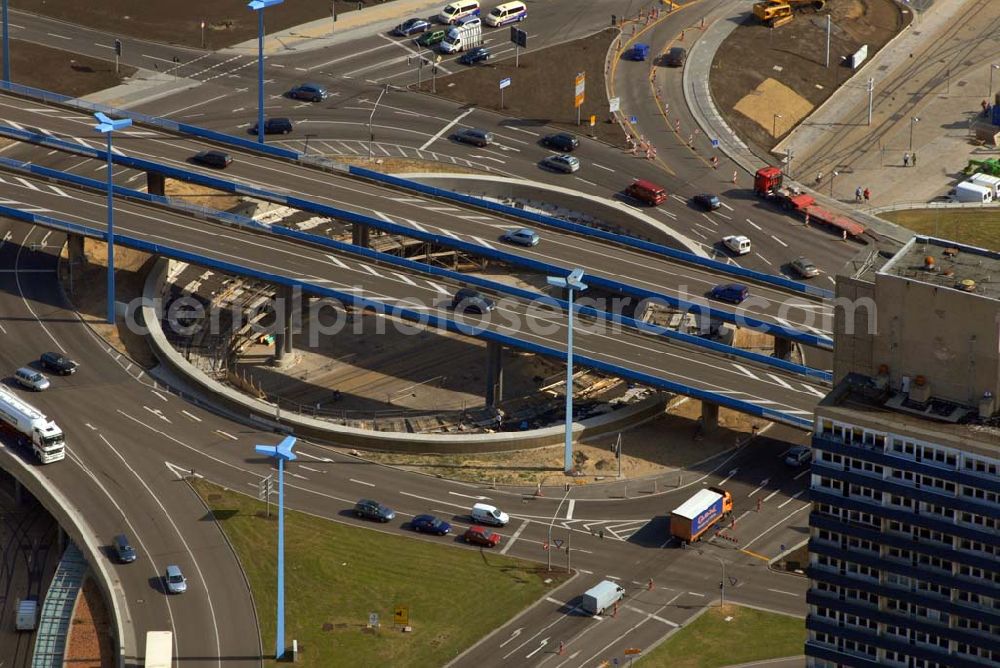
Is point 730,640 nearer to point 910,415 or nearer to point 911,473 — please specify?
point 910,415

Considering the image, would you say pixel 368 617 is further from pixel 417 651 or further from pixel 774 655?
pixel 774 655

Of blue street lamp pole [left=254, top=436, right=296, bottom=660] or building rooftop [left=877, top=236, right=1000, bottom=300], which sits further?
blue street lamp pole [left=254, top=436, right=296, bottom=660]

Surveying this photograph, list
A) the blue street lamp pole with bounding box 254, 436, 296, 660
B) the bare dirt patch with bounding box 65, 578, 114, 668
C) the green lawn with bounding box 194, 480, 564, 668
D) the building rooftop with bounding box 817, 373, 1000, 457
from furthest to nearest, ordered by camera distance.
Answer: the bare dirt patch with bounding box 65, 578, 114, 668 < the green lawn with bounding box 194, 480, 564, 668 < the blue street lamp pole with bounding box 254, 436, 296, 660 < the building rooftop with bounding box 817, 373, 1000, 457

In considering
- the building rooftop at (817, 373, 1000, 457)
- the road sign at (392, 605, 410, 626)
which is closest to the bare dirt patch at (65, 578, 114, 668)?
the road sign at (392, 605, 410, 626)

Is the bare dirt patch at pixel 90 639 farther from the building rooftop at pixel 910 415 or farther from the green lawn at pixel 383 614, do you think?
the building rooftop at pixel 910 415

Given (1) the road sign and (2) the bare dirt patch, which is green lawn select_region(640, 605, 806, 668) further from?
(2) the bare dirt patch

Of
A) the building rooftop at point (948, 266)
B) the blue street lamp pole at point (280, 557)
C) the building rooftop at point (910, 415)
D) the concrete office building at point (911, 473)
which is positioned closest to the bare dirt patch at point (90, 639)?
the blue street lamp pole at point (280, 557)
